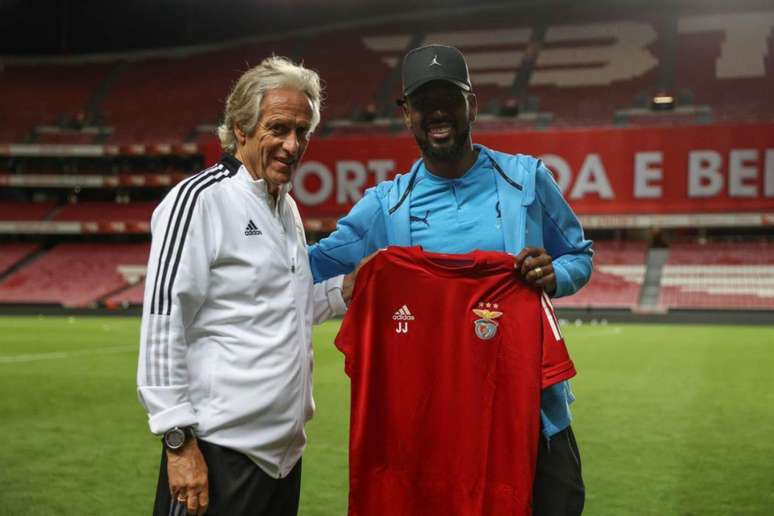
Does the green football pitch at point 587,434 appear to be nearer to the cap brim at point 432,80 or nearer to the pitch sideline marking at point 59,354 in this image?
the pitch sideline marking at point 59,354

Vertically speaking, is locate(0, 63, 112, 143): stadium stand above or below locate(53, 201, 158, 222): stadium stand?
above

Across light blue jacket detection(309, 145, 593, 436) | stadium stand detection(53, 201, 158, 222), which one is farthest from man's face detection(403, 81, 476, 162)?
stadium stand detection(53, 201, 158, 222)

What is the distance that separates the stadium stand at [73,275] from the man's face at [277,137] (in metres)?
30.1

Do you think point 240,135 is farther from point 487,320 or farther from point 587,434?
point 587,434

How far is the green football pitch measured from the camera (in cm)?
564

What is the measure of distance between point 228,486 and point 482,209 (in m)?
1.18

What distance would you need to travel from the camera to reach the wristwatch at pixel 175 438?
2.39 m

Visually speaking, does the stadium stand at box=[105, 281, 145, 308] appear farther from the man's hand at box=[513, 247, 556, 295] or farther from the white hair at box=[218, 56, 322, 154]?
the man's hand at box=[513, 247, 556, 295]

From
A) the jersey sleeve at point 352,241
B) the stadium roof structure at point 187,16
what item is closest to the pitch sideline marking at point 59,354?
the jersey sleeve at point 352,241

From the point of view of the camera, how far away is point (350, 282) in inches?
115

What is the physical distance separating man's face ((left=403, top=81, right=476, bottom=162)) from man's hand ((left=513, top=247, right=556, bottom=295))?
0.40 meters

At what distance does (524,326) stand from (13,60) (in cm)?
4523

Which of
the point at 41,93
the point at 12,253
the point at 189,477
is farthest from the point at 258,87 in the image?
the point at 41,93

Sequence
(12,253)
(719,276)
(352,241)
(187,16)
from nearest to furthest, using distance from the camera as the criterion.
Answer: (352,241), (719,276), (12,253), (187,16)
